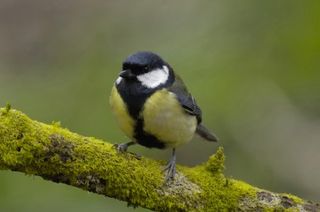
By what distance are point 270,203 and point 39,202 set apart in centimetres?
198

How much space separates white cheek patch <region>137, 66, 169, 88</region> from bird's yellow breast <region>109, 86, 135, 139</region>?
0.47 feet

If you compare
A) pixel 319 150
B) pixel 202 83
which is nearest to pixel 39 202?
pixel 202 83

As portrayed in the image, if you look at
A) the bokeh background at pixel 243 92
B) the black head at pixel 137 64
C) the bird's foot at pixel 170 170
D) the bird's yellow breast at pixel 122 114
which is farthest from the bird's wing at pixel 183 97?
the bokeh background at pixel 243 92

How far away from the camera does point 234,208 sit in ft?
11.5

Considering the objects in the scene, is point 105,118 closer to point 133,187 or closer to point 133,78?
point 133,78

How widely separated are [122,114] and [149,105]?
0.46 ft

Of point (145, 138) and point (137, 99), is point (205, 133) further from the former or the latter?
point (137, 99)

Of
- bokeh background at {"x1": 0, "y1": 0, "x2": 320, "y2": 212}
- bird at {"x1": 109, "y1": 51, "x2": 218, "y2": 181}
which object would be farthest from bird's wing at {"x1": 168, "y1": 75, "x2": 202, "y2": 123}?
bokeh background at {"x1": 0, "y1": 0, "x2": 320, "y2": 212}

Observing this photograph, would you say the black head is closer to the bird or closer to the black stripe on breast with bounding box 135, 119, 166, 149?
the bird

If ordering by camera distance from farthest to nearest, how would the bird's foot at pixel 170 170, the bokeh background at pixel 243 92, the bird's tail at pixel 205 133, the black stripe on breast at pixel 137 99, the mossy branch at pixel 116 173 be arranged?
the bokeh background at pixel 243 92
the bird's tail at pixel 205 133
the black stripe on breast at pixel 137 99
the bird's foot at pixel 170 170
the mossy branch at pixel 116 173

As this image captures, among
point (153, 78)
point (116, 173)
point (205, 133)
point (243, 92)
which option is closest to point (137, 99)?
point (153, 78)

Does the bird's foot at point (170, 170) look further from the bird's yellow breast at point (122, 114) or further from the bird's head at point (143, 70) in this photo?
the bird's head at point (143, 70)

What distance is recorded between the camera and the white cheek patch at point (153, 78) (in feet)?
12.7

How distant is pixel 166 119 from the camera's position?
12.6 feet
